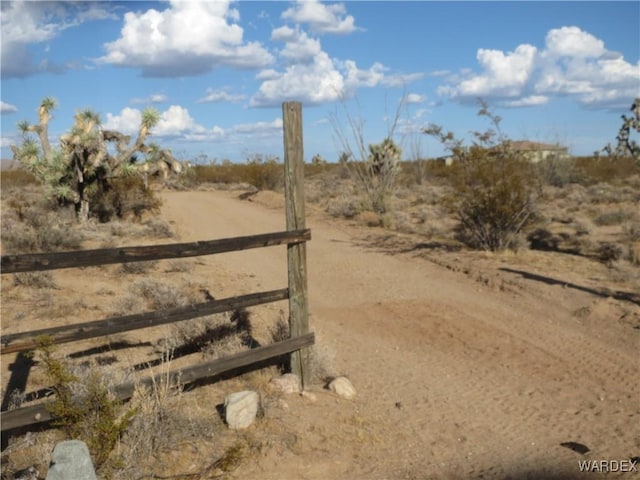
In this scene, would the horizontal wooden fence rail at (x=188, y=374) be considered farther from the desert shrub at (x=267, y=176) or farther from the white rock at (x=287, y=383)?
the desert shrub at (x=267, y=176)

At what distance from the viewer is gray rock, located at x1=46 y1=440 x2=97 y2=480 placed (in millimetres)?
3193

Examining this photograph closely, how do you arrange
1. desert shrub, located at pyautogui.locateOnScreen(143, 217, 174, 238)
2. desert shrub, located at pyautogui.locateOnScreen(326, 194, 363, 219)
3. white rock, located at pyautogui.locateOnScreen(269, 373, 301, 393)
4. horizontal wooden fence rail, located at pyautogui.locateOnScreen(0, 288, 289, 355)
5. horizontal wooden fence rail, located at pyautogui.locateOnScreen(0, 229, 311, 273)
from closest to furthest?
horizontal wooden fence rail, located at pyautogui.locateOnScreen(0, 229, 311, 273) → horizontal wooden fence rail, located at pyautogui.locateOnScreen(0, 288, 289, 355) → white rock, located at pyautogui.locateOnScreen(269, 373, 301, 393) → desert shrub, located at pyautogui.locateOnScreen(143, 217, 174, 238) → desert shrub, located at pyautogui.locateOnScreen(326, 194, 363, 219)

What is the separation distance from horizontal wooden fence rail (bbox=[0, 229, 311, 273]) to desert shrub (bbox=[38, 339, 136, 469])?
0.56m

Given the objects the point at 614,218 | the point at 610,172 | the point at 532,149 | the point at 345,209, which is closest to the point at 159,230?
the point at 345,209

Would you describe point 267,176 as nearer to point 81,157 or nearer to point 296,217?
point 81,157

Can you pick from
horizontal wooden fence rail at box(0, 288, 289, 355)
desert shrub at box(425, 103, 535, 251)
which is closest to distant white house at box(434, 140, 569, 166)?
desert shrub at box(425, 103, 535, 251)

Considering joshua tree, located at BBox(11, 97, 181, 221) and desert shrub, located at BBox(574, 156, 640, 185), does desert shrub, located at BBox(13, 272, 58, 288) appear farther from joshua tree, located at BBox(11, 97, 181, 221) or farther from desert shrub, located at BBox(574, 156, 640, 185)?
desert shrub, located at BBox(574, 156, 640, 185)

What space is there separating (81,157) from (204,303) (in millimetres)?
12718

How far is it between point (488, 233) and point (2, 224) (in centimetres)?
1113

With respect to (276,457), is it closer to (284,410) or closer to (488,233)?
(284,410)

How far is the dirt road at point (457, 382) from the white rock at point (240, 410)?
40cm

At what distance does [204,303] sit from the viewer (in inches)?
213

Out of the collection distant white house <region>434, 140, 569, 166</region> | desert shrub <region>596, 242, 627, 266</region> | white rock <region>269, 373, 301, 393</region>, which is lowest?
white rock <region>269, 373, 301, 393</region>

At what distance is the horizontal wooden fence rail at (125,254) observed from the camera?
4199 millimetres
